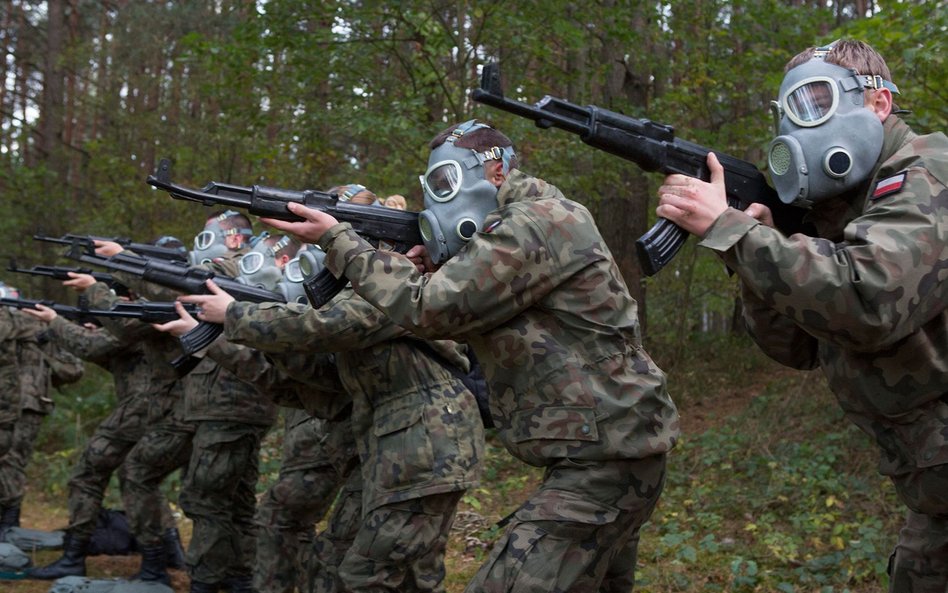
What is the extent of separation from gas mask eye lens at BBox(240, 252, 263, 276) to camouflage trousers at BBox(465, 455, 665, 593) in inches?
Result: 146

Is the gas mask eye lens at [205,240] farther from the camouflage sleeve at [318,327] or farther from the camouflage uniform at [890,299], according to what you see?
the camouflage uniform at [890,299]

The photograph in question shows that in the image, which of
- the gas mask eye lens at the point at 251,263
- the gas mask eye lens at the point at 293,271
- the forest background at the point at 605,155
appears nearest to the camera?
the gas mask eye lens at the point at 293,271

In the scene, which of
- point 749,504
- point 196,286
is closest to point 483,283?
point 196,286

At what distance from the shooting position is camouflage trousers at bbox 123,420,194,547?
8062 millimetres

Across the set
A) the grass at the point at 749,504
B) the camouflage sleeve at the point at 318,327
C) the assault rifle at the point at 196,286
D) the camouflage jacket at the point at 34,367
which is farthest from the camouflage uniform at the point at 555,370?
the camouflage jacket at the point at 34,367

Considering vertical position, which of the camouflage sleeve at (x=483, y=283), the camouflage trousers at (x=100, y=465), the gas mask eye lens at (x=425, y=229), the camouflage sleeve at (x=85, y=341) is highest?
the gas mask eye lens at (x=425, y=229)

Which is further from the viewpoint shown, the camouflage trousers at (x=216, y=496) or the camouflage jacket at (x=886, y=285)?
the camouflage trousers at (x=216, y=496)

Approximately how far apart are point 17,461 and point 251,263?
4780mm

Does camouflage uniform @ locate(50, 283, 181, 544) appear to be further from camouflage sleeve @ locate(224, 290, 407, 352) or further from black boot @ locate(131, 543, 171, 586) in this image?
camouflage sleeve @ locate(224, 290, 407, 352)

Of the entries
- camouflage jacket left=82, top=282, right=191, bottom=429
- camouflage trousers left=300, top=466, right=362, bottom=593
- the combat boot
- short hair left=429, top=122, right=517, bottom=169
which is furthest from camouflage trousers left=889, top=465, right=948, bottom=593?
camouflage jacket left=82, top=282, right=191, bottom=429

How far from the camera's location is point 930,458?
3303 mm

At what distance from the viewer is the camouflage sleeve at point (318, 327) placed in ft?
17.1

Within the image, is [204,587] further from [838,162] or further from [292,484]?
[838,162]

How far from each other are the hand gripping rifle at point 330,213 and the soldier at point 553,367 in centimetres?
72
